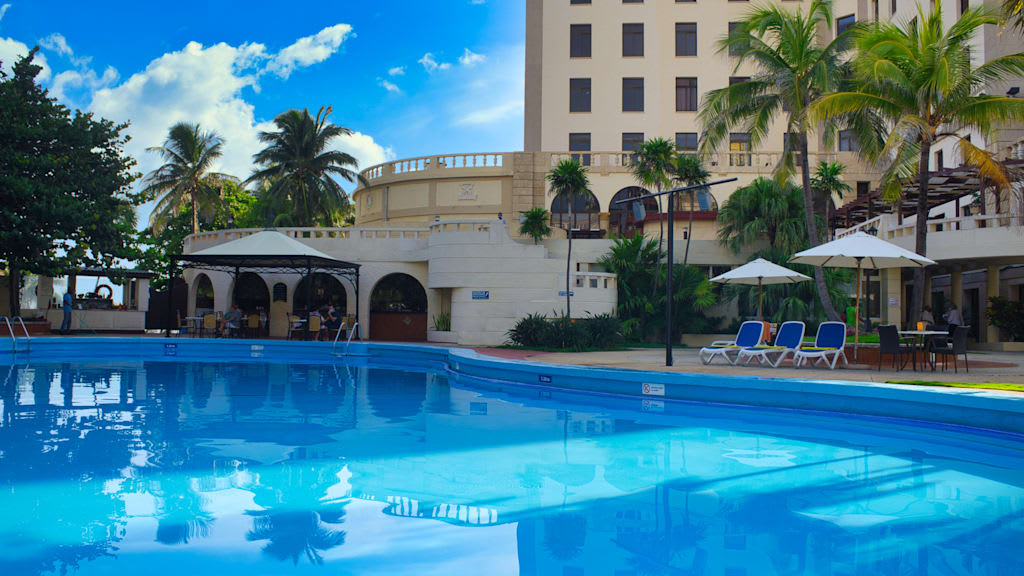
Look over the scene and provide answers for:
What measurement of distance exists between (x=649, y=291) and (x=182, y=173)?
2461 cm

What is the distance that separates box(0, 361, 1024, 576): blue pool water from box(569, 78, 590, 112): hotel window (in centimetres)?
2548

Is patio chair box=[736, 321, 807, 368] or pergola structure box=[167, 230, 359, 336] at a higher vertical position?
pergola structure box=[167, 230, 359, 336]

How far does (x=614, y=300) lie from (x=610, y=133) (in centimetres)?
1406

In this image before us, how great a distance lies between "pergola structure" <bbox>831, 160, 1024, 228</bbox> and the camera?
19344 mm

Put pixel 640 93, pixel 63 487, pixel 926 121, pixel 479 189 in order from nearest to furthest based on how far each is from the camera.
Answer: pixel 63 487
pixel 926 121
pixel 479 189
pixel 640 93

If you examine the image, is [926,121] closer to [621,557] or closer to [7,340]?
[621,557]

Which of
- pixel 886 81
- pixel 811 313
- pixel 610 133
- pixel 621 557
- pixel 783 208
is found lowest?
pixel 621 557

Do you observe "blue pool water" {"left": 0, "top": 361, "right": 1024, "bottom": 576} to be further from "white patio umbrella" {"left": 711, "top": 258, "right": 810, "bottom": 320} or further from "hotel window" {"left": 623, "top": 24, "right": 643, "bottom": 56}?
"hotel window" {"left": 623, "top": 24, "right": 643, "bottom": 56}

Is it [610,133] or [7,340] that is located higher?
[610,133]

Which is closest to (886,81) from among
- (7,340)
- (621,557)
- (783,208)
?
(783,208)

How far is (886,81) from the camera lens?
16.0m

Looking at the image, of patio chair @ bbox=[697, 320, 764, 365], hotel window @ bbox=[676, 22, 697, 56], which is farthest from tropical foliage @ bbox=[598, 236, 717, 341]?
hotel window @ bbox=[676, 22, 697, 56]

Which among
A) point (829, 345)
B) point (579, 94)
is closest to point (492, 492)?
point (829, 345)

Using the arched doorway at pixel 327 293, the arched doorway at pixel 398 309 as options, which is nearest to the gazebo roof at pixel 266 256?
the arched doorway at pixel 327 293
